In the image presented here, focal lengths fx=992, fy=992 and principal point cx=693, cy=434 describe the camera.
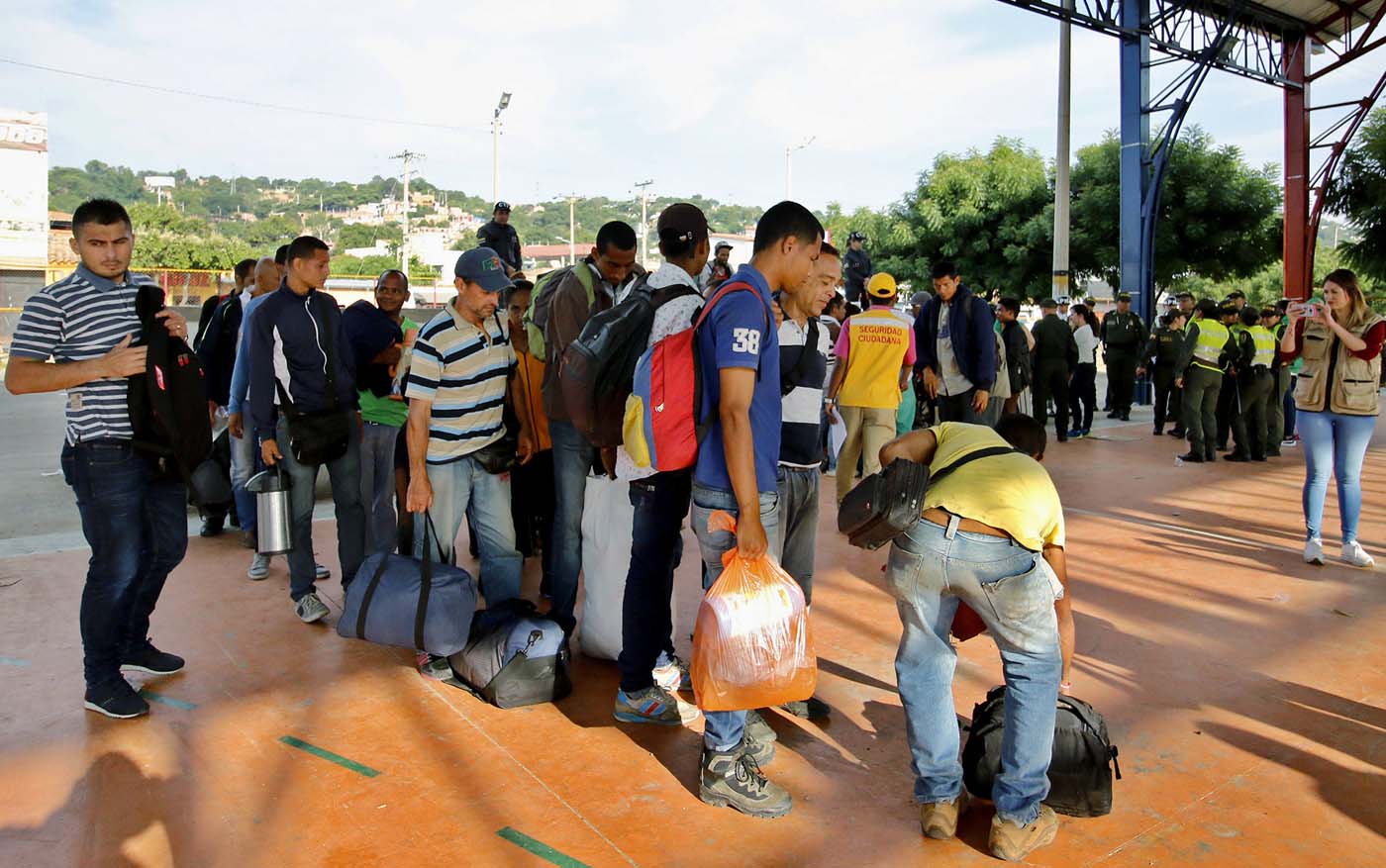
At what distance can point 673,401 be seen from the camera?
3.22 metres

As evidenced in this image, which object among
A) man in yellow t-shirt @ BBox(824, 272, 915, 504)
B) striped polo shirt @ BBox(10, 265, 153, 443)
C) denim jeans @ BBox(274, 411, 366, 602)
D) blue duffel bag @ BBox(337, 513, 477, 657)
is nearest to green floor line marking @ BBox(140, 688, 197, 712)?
blue duffel bag @ BBox(337, 513, 477, 657)

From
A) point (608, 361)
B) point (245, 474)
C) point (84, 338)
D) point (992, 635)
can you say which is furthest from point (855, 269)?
point (992, 635)

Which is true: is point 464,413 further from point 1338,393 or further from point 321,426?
point 1338,393

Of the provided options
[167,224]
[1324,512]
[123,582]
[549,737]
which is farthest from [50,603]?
[167,224]

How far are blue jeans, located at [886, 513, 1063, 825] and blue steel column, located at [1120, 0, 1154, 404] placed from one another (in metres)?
15.4

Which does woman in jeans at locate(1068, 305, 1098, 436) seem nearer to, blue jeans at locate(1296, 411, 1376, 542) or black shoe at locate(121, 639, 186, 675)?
blue jeans at locate(1296, 411, 1376, 542)

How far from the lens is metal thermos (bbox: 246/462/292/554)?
198 inches

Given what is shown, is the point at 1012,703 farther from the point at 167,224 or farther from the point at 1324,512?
the point at 167,224

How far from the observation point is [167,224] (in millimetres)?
65375

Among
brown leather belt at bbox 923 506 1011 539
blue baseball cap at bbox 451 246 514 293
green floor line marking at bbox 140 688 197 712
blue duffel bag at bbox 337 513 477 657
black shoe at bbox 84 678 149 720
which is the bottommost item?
green floor line marking at bbox 140 688 197 712

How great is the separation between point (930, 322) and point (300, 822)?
6034mm

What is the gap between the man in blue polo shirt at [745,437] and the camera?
3.07 m

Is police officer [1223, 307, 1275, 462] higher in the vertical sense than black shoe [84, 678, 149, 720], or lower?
higher

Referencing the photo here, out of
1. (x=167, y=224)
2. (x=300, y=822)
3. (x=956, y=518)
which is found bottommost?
(x=300, y=822)
